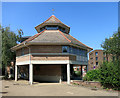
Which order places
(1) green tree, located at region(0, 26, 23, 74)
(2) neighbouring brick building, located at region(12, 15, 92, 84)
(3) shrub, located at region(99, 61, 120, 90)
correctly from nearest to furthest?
(3) shrub, located at region(99, 61, 120, 90)
(2) neighbouring brick building, located at region(12, 15, 92, 84)
(1) green tree, located at region(0, 26, 23, 74)

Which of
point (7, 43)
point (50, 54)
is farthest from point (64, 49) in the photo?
point (7, 43)

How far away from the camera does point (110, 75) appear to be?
12766 mm

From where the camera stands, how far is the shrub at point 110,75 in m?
12.3

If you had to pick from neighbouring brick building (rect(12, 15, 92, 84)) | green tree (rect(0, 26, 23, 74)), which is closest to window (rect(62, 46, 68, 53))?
neighbouring brick building (rect(12, 15, 92, 84))

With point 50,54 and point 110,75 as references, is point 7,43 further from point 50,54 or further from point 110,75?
point 110,75

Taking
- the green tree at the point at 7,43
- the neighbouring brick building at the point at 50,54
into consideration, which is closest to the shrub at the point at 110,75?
the neighbouring brick building at the point at 50,54

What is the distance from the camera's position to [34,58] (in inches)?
670

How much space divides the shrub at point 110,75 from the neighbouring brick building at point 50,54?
4.92 m

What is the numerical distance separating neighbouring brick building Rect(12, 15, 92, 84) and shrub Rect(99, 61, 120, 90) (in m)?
4.92

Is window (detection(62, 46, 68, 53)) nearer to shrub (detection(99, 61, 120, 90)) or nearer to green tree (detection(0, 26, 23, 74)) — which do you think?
shrub (detection(99, 61, 120, 90))

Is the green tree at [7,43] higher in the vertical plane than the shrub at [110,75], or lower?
higher

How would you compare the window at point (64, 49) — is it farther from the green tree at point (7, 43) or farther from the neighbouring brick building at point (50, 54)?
the green tree at point (7, 43)

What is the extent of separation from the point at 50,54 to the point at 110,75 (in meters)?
7.89

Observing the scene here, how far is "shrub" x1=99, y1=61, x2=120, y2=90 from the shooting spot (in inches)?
485
